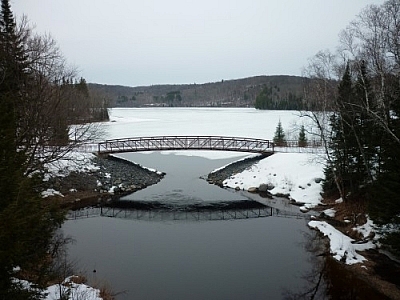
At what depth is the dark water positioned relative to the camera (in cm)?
1253

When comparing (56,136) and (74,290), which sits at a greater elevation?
(56,136)

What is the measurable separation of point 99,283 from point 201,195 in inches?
553

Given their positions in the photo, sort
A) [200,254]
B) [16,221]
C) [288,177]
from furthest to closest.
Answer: [288,177] → [200,254] → [16,221]

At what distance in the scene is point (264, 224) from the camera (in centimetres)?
2000

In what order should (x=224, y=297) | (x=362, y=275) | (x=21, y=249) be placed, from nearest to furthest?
1. (x=21, y=249)
2. (x=224, y=297)
3. (x=362, y=275)

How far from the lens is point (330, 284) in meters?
12.6

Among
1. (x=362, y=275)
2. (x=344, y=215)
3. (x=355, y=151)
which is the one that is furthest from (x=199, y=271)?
(x=355, y=151)

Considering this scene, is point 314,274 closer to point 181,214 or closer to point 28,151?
point 181,214

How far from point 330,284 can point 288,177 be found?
617 inches

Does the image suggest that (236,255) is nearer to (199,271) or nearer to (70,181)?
(199,271)

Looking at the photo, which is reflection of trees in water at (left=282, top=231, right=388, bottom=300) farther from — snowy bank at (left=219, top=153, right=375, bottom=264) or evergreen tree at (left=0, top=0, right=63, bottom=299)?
evergreen tree at (left=0, top=0, right=63, bottom=299)

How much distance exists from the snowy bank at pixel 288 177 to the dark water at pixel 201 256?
2.70 meters

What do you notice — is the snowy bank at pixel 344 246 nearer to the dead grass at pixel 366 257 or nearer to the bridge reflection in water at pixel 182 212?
the dead grass at pixel 366 257

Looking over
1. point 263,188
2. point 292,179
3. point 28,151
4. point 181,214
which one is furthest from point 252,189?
point 28,151
